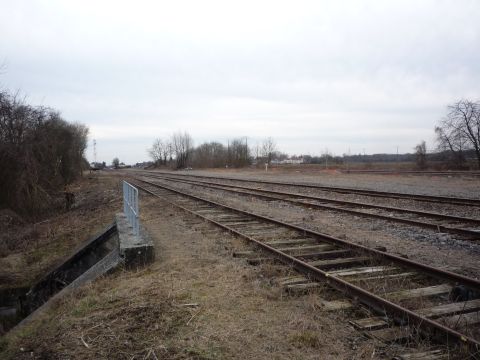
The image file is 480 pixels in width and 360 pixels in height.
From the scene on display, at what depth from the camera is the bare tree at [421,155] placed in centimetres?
4559

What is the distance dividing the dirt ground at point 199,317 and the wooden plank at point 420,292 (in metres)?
0.80

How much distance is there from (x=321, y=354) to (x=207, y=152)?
A: 332 feet

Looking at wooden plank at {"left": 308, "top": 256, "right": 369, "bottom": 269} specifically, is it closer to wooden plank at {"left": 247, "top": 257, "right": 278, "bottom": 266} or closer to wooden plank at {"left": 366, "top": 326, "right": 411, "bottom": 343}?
wooden plank at {"left": 247, "top": 257, "right": 278, "bottom": 266}

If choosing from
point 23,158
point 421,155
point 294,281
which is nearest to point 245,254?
point 294,281

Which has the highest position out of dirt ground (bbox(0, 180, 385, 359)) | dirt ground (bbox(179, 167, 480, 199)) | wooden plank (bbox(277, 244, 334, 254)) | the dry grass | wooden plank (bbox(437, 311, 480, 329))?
dirt ground (bbox(179, 167, 480, 199))

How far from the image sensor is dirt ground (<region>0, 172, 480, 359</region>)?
3992 mm

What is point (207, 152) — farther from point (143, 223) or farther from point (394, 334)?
point (394, 334)

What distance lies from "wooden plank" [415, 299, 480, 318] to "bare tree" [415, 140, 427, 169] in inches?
1749

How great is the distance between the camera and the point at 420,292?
5133 mm

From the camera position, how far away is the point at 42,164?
71.6 ft

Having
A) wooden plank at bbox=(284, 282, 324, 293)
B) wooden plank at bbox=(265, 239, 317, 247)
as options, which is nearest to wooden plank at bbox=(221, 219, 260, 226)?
wooden plank at bbox=(265, 239, 317, 247)

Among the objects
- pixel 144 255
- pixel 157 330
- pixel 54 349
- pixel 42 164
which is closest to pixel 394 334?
pixel 157 330

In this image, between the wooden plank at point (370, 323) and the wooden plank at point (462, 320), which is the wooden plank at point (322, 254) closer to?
the wooden plank at point (370, 323)

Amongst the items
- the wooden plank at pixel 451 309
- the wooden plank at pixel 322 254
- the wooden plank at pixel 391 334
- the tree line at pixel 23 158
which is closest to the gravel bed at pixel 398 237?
the wooden plank at pixel 322 254
